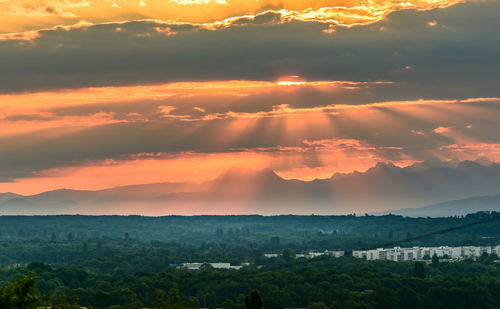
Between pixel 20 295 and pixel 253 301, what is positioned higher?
pixel 253 301

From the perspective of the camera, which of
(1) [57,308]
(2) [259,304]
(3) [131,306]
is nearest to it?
(2) [259,304]

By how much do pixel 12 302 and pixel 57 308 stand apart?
20241 millimetres

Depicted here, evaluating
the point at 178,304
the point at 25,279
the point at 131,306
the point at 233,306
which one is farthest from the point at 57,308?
the point at 233,306

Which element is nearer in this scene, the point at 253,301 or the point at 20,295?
the point at 253,301

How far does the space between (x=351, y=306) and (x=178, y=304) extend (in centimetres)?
7795

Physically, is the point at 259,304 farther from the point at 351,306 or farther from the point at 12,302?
the point at 351,306

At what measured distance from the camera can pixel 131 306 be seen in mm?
172125

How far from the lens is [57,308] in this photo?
100 meters

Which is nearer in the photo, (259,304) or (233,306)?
(259,304)

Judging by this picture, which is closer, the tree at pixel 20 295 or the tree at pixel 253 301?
the tree at pixel 253 301

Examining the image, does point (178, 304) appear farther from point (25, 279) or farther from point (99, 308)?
point (99, 308)

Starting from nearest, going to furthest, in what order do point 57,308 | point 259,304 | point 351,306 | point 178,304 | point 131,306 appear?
point 259,304 < point 57,308 < point 178,304 < point 131,306 < point 351,306

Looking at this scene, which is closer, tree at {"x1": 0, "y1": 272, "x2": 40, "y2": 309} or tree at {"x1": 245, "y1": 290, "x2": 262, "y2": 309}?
tree at {"x1": 245, "y1": 290, "x2": 262, "y2": 309}

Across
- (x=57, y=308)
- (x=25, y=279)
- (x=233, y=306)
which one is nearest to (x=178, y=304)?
(x=57, y=308)
